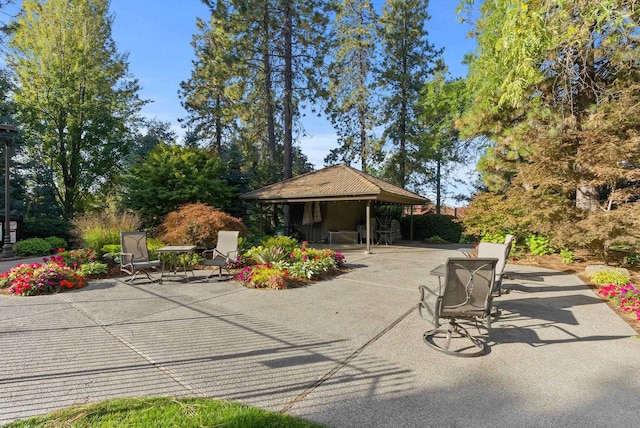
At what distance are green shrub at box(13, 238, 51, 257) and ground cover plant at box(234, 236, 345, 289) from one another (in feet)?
24.1

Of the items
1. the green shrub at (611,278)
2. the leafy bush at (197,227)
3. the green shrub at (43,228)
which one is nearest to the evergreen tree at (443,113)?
the green shrub at (611,278)

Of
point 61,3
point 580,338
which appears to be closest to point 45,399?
point 580,338

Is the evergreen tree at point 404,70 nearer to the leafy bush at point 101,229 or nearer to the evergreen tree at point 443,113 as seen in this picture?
the evergreen tree at point 443,113

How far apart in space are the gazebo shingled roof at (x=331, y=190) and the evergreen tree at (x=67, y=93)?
9208mm

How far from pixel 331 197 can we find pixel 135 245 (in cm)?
703

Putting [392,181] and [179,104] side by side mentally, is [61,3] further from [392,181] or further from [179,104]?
[392,181]

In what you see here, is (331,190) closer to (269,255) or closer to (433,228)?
(269,255)

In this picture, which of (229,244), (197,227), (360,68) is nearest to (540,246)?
(229,244)

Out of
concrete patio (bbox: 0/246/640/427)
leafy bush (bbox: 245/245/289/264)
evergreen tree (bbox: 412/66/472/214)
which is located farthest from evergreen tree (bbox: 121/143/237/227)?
evergreen tree (bbox: 412/66/472/214)

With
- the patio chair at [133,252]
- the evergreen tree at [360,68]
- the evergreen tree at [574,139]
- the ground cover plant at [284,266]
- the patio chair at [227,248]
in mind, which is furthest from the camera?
the evergreen tree at [360,68]

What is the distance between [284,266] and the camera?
23.8 feet

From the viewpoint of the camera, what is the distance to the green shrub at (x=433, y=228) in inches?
693

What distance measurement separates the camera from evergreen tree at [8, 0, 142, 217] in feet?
51.7

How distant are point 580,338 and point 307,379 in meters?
3.35
